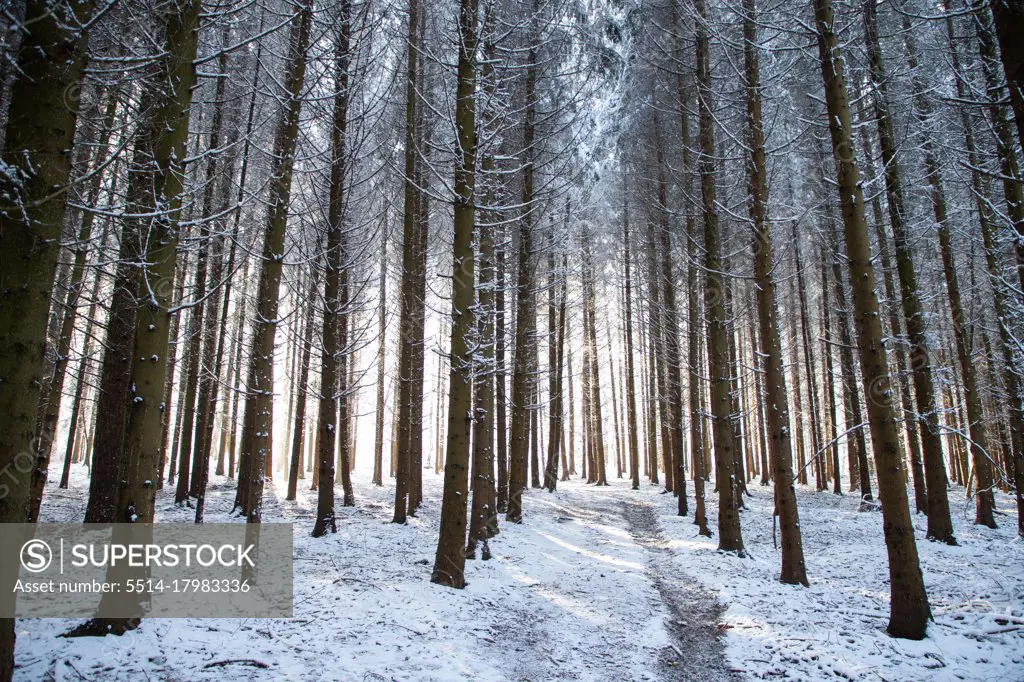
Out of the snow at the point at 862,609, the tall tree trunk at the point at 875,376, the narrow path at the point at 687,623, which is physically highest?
the tall tree trunk at the point at 875,376

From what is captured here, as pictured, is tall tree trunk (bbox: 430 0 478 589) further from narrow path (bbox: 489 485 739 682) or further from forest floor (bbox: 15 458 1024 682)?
narrow path (bbox: 489 485 739 682)

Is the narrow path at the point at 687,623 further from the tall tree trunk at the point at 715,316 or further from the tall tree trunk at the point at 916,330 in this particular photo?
the tall tree trunk at the point at 916,330

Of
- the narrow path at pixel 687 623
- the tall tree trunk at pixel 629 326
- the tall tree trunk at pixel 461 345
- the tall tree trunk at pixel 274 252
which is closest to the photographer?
the narrow path at pixel 687 623

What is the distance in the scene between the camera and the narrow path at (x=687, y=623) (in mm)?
4832

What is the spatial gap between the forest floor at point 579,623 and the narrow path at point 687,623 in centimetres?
3

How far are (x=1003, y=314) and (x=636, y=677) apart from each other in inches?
420

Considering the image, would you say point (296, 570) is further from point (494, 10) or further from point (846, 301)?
point (846, 301)

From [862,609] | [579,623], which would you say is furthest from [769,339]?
[579,623]

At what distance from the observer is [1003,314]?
31.9ft

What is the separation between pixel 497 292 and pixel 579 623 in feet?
21.7

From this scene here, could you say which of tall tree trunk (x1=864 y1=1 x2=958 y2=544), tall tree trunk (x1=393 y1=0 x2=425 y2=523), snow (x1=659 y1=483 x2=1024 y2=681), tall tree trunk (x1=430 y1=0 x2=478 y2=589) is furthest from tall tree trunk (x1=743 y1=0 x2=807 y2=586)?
tall tree trunk (x1=393 y1=0 x2=425 y2=523)

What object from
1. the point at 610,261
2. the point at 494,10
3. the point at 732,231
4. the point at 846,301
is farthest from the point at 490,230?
the point at 610,261

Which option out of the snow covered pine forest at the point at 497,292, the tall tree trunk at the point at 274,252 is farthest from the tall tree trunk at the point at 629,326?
the tall tree trunk at the point at 274,252

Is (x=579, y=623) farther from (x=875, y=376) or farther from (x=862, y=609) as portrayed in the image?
(x=875, y=376)
